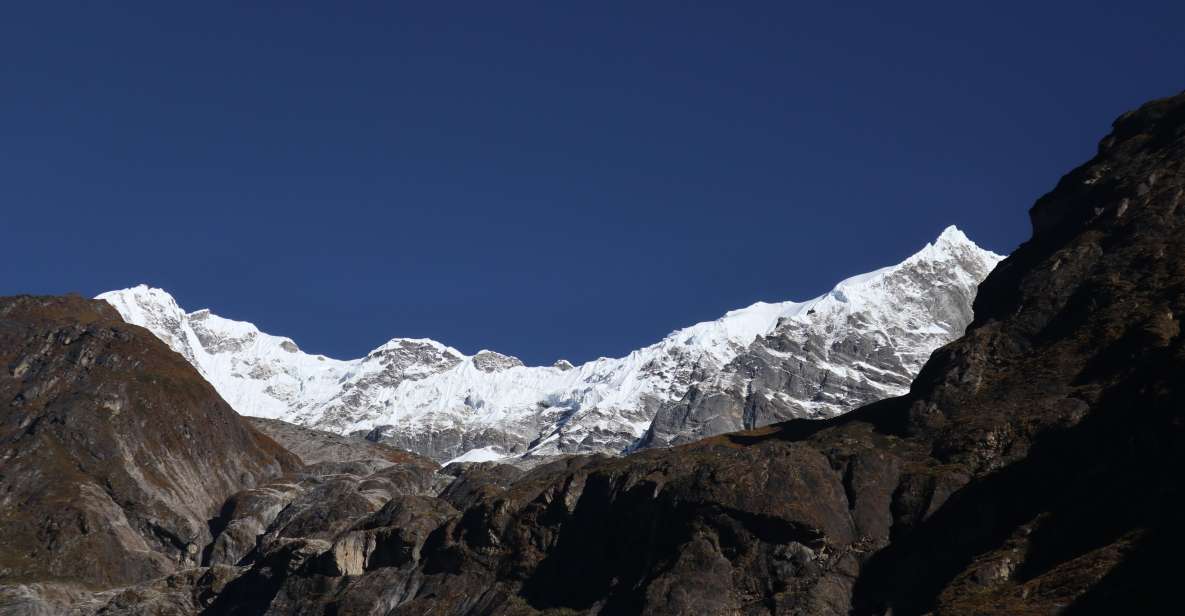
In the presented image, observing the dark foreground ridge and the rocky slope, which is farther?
the dark foreground ridge

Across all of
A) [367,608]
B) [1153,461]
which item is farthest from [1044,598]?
[367,608]

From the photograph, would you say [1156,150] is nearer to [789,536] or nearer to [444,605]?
[789,536]

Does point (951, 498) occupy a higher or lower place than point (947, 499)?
lower

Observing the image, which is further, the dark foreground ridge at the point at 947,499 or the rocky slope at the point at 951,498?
the dark foreground ridge at the point at 947,499

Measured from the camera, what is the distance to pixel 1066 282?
13738 cm

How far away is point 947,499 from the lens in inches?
4535

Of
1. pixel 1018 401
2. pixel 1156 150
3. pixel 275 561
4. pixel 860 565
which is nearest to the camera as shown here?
pixel 860 565

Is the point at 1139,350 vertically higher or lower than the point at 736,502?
higher

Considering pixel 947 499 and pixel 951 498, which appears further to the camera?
pixel 947 499

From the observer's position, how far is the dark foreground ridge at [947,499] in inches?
3802

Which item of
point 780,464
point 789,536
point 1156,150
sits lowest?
point 789,536

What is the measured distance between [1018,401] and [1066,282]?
20.7 meters

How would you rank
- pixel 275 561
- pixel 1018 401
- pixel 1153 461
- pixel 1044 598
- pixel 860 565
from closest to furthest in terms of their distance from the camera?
pixel 1044 598 → pixel 1153 461 → pixel 860 565 → pixel 1018 401 → pixel 275 561

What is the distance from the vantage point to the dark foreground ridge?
317 ft
